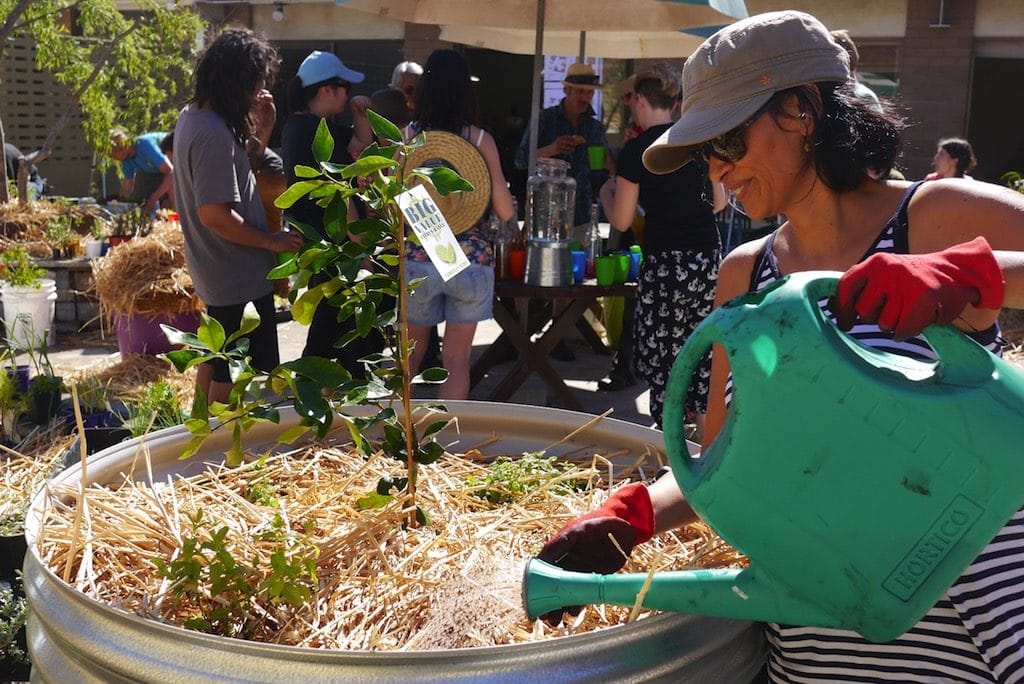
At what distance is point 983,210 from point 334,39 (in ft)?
41.3

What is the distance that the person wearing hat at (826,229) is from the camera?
123cm

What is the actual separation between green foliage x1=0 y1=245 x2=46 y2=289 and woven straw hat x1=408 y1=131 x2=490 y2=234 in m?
3.05

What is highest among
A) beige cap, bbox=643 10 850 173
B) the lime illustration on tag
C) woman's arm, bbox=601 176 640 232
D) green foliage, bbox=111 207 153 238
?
beige cap, bbox=643 10 850 173

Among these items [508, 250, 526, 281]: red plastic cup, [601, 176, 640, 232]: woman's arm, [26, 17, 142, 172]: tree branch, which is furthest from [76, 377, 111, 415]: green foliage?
[26, 17, 142, 172]: tree branch

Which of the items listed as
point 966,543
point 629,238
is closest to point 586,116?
point 629,238

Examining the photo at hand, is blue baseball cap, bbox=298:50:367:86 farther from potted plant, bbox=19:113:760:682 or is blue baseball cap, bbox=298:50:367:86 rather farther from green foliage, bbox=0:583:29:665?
potted plant, bbox=19:113:760:682

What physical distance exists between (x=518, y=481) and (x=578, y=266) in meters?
3.18

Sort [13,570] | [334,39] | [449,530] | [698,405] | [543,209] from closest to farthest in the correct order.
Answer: [449,530] < [13,570] < [698,405] < [543,209] < [334,39]

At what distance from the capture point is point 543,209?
486 centimetres

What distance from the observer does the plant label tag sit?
151cm

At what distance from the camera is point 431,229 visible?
1582 mm

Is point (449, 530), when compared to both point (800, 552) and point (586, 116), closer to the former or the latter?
point (800, 552)

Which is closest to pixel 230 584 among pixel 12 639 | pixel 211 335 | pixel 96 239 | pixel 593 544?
pixel 211 335

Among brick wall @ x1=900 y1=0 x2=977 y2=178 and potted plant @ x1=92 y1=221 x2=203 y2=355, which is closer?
potted plant @ x1=92 y1=221 x2=203 y2=355
